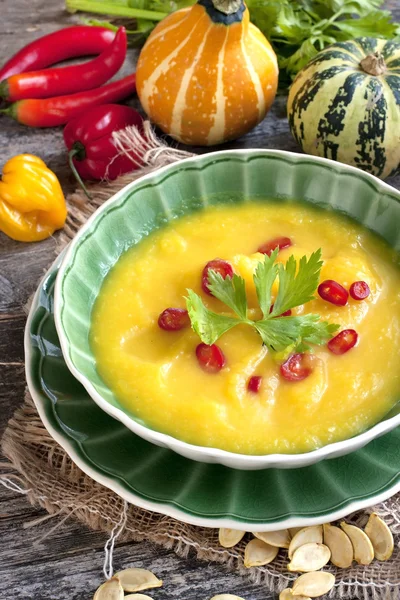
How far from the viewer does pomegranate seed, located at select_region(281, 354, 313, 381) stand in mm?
2465

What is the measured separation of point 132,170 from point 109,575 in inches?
82.6

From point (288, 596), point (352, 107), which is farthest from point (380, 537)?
point (352, 107)

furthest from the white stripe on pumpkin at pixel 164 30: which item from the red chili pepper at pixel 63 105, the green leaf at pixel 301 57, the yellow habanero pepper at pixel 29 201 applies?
the yellow habanero pepper at pixel 29 201

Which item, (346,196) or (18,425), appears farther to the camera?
(346,196)

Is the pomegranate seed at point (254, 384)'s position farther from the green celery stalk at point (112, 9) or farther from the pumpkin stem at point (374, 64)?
the green celery stalk at point (112, 9)

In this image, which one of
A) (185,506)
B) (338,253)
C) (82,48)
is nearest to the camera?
(185,506)

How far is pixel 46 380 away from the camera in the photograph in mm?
2615

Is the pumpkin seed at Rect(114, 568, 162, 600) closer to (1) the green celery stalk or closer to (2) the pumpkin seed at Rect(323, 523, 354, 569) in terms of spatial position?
(2) the pumpkin seed at Rect(323, 523, 354, 569)

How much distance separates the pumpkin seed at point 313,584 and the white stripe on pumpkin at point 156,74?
2504mm

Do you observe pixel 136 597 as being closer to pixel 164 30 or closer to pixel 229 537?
pixel 229 537

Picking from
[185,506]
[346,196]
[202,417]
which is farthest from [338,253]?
[185,506]

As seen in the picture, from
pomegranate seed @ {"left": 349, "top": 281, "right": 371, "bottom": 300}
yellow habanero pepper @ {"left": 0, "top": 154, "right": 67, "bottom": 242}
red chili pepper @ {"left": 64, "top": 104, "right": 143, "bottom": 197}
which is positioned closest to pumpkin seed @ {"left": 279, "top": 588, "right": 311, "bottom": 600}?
pomegranate seed @ {"left": 349, "top": 281, "right": 371, "bottom": 300}

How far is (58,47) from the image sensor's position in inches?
172

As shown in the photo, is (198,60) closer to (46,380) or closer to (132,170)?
(132,170)
